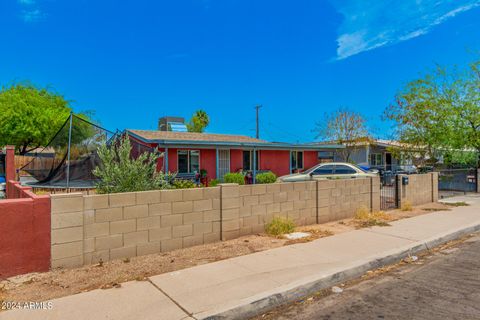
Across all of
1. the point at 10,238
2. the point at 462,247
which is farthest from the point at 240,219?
the point at 462,247

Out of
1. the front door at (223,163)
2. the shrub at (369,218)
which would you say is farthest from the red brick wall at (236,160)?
the shrub at (369,218)

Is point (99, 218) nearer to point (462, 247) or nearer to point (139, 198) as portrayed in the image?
point (139, 198)

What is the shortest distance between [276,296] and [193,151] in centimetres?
1544

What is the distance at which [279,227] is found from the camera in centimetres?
716

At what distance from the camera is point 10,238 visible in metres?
4.40

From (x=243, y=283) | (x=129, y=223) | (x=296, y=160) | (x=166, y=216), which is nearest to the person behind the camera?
(x=243, y=283)

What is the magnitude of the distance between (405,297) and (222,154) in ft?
54.1

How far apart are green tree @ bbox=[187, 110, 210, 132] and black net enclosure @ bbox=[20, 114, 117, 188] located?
35.2 meters

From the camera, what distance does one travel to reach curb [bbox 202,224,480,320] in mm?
3667

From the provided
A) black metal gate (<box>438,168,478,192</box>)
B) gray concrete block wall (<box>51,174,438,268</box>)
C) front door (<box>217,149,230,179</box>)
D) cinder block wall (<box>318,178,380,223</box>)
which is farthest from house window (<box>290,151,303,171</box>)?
gray concrete block wall (<box>51,174,438,268</box>)

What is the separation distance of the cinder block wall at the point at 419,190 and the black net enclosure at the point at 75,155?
10207 millimetres

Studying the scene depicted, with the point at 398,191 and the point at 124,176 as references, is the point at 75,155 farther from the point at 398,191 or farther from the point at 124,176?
the point at 398,191

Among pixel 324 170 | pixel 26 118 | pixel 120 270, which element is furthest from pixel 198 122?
pixel 120 270

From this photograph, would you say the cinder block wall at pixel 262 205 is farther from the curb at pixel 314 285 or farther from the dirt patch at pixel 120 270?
the curb at pixel 314 285
